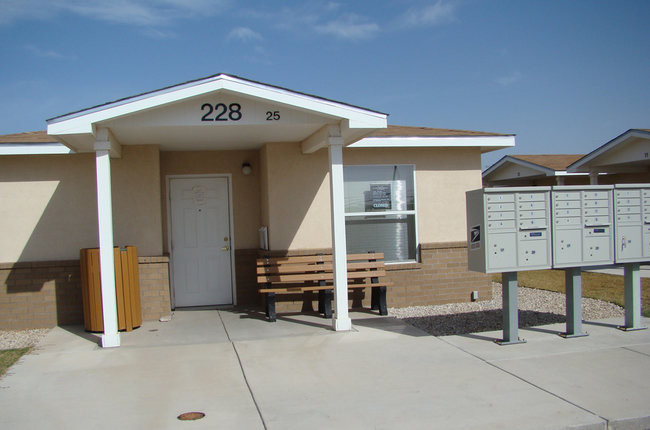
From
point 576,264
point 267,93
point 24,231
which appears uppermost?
point 267,93

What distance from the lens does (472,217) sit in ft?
23.3

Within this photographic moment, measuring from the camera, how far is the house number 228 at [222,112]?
7305 millimetres

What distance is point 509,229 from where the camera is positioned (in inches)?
273

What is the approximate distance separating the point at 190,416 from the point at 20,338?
15.2 ft

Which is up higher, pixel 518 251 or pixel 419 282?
pixel 518 251

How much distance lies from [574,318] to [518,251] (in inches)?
46.0

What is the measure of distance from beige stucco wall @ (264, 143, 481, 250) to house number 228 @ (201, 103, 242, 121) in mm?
2020

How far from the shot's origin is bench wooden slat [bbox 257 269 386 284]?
28.4ft

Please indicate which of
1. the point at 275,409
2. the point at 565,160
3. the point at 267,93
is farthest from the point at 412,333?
the point at 565,160

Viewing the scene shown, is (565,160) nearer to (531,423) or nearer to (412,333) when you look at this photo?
(412,333)

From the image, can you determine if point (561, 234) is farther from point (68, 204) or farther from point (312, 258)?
point (68, 204)

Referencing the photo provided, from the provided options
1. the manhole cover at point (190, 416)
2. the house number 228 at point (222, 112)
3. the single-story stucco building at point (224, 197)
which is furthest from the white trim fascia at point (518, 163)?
the manhole cover at point (190, 416)

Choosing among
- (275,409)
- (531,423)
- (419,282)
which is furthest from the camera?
(419,282)

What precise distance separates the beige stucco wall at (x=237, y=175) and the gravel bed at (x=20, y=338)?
268 centimetres
